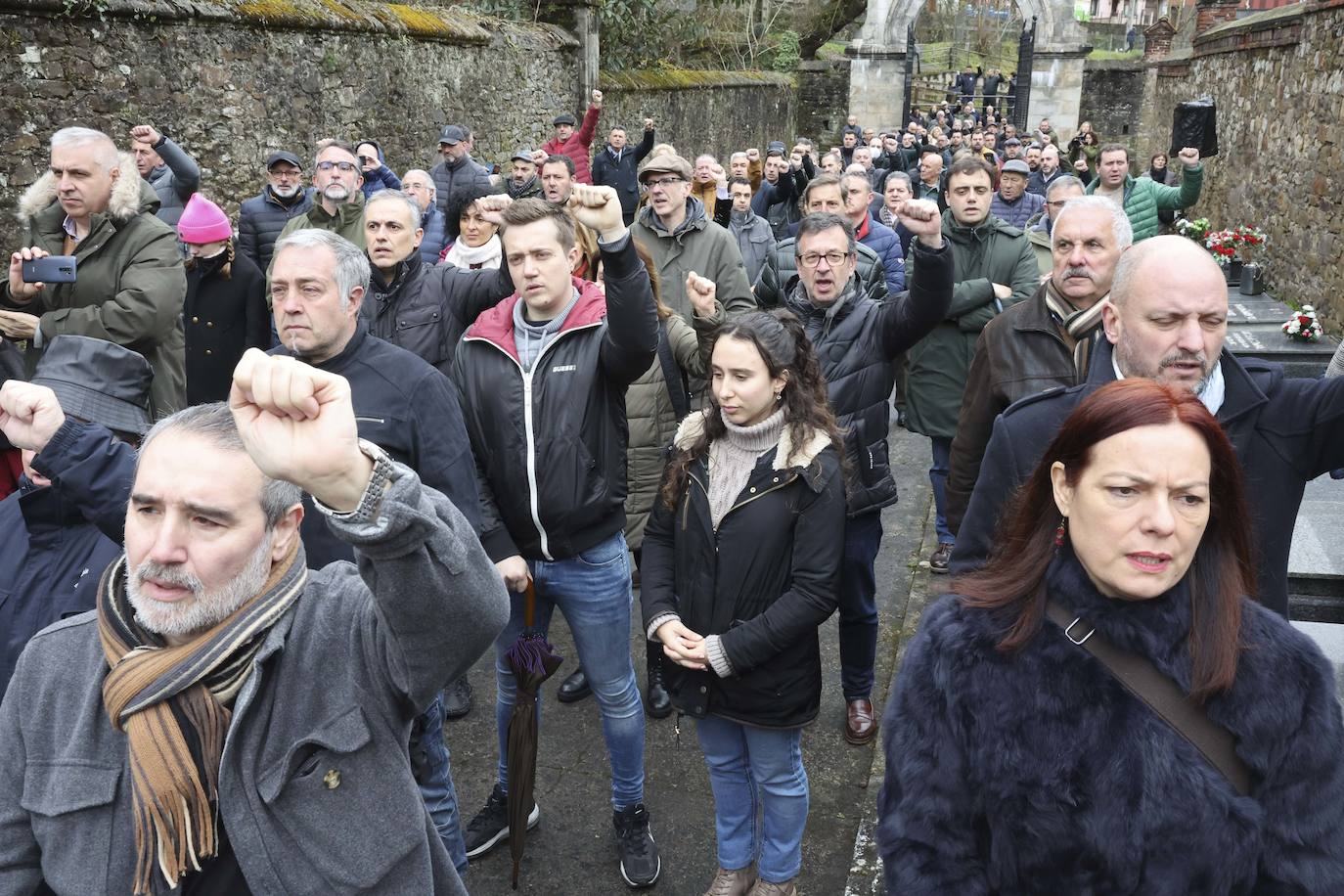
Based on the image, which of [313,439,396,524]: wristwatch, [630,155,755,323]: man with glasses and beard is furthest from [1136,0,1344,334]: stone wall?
[313,439,396,524]: wristwatch

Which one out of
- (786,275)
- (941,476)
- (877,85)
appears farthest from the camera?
(877,85)

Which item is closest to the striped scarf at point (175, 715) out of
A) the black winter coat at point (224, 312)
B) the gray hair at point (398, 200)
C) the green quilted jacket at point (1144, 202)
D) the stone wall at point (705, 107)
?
the gray hair at point (398, 200)

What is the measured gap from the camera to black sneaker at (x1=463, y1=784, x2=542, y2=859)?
142 inches

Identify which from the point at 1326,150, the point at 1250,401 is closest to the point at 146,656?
the point at 1250,401

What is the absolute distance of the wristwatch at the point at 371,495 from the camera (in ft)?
5.01

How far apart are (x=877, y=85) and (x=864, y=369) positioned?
2443cm

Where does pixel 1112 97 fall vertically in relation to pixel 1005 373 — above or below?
above

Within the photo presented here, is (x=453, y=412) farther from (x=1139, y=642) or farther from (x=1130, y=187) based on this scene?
(x=1130, y=187)

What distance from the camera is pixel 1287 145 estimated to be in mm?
11008

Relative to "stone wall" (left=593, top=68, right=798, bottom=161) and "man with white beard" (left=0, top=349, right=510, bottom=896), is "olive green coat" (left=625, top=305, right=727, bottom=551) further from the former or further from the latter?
"stone wall" (left=593, top=68, right=798, bottom=161)

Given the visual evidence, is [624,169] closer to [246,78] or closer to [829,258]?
[246,78]

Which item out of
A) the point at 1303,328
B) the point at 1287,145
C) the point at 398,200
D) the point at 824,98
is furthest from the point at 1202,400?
the point at 824,98

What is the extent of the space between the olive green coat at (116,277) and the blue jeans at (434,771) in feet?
7.76

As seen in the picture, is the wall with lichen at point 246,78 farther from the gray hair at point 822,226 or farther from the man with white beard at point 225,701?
the man with white beard at point 225,701
